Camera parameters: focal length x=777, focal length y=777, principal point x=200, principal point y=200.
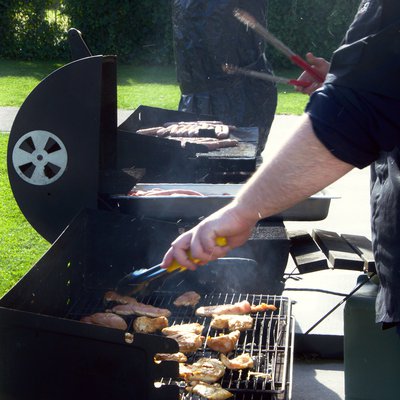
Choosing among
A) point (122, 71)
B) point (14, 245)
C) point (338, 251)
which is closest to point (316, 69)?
point (338, 251)

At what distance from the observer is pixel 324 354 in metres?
4.58

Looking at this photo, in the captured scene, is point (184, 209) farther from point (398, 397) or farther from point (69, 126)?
point (398, 397)

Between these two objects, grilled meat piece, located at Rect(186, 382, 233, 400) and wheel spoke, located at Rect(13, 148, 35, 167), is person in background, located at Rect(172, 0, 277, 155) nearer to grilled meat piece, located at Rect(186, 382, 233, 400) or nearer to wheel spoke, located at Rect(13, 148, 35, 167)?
wheel spoke, located at Rect(13, 148, 35, 167)

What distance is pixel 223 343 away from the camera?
3041mm

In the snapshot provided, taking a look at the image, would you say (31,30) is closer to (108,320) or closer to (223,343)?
(108,320)

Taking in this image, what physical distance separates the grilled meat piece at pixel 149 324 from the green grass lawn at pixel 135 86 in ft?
31.7

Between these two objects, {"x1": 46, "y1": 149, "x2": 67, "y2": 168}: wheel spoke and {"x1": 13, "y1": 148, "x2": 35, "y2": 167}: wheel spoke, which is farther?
{"x1": 13, "y1": 148, "x2": 35, "y2": 167}: wheel spoke

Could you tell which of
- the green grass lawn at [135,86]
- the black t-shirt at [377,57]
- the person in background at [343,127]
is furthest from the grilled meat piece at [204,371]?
the green grass lawn at [135,86]

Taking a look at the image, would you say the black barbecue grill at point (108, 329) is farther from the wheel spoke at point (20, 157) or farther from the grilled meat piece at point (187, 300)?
the wheel spoke at point (20, 157)

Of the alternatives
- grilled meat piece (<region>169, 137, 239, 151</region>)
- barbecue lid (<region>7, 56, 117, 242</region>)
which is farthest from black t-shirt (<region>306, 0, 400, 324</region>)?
grilled meat piece (<region>169, 137, 239, 151</region>)

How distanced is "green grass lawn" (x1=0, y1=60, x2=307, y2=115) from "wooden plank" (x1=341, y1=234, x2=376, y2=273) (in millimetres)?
8846

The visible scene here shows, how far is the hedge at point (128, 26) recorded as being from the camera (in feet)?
59.3

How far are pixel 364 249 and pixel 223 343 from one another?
1174mm

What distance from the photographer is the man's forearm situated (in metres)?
1.95
